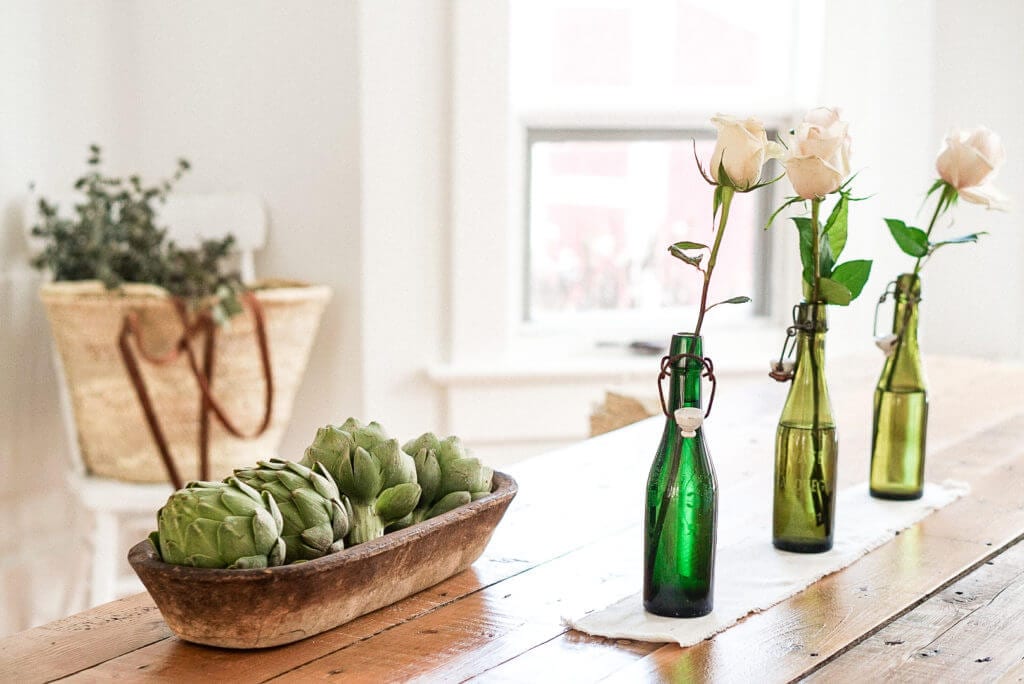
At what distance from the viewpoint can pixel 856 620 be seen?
1029 millimetres

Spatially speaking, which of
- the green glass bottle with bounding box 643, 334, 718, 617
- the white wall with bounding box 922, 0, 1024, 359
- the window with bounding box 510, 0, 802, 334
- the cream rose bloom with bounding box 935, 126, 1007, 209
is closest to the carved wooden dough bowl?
the green glass bottle with bounding box 643, 334, 718, 617

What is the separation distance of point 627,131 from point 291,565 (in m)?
2.33

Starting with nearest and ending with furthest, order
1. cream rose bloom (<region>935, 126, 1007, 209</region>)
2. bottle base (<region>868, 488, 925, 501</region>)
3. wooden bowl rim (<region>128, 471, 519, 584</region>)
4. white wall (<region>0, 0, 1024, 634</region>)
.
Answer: wooden bowl rim (<region>128, 471, 519, 584</region>) < cream rose bloom (<region>935, 126, 1007, 209</region>) < bottle base (<region>868, 488, 925, 501</region>) < white wall (<region>0, 0, 1024, 634</region>)

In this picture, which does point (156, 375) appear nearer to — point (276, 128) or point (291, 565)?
point (276, 128)

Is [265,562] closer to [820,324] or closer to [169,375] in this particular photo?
[820,324]

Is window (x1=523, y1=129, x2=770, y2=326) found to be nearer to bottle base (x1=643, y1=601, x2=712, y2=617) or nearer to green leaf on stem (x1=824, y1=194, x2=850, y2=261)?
green leaf on stem (x1=824, y1=194, x2=850, y2=261)

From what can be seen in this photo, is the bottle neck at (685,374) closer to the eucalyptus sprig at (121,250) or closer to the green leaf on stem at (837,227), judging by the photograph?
the green leaf on stem at (837,227)

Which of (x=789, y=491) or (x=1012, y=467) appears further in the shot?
(x=1012, y=467)

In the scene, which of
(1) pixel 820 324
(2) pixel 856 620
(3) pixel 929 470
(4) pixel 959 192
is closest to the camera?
(2) pixel 856 620

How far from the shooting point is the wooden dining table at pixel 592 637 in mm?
906

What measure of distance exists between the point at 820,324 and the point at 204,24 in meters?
2.03

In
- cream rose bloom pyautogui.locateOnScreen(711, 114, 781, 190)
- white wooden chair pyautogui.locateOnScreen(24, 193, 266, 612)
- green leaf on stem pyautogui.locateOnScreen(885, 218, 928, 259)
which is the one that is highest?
cream rose bloom pyautogui.locateOnScreen(711, 114, 781, 190)

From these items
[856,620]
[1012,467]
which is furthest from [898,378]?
[856,620]

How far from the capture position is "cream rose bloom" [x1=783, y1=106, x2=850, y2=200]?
1.09 m
